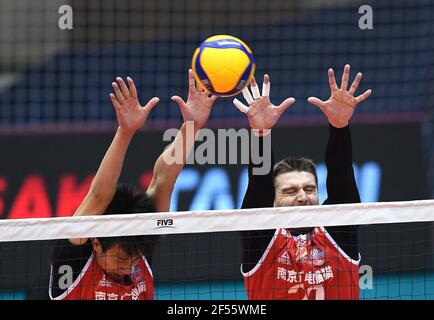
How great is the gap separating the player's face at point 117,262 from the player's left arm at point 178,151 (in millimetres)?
458

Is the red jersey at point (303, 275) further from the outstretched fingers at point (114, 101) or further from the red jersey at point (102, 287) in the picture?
the outstretched fingers at point (114, 101)

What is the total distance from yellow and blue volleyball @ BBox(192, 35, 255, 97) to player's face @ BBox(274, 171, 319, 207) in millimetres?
775

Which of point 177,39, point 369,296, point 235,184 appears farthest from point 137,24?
point 369,296

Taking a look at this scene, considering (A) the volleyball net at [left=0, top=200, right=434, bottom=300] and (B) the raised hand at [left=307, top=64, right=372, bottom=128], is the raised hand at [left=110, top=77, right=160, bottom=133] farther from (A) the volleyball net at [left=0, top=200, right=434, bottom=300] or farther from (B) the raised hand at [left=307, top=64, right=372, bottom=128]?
(B) the raised hand at [left=307, top=64, right=372, bottom=128]

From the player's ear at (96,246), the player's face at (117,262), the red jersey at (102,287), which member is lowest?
the red jersey at (102,287)

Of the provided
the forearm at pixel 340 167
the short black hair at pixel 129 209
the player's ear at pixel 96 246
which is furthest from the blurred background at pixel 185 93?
the forearm at pixel 340 167

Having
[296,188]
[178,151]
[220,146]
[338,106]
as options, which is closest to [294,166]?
[296,188]

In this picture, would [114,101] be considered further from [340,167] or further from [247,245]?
[340,167]

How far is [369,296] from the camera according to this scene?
7.81 meters

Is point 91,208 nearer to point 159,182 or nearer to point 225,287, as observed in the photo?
point 159,182

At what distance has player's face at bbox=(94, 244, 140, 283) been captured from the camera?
215 inches

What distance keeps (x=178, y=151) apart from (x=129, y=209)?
464 millimetres

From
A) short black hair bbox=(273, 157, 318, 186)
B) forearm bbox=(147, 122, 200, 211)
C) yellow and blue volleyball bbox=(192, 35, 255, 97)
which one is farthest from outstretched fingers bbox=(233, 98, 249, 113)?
short black hair bbox=(273, 157, 318, 186)

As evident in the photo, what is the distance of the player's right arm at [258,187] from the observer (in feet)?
18.0
